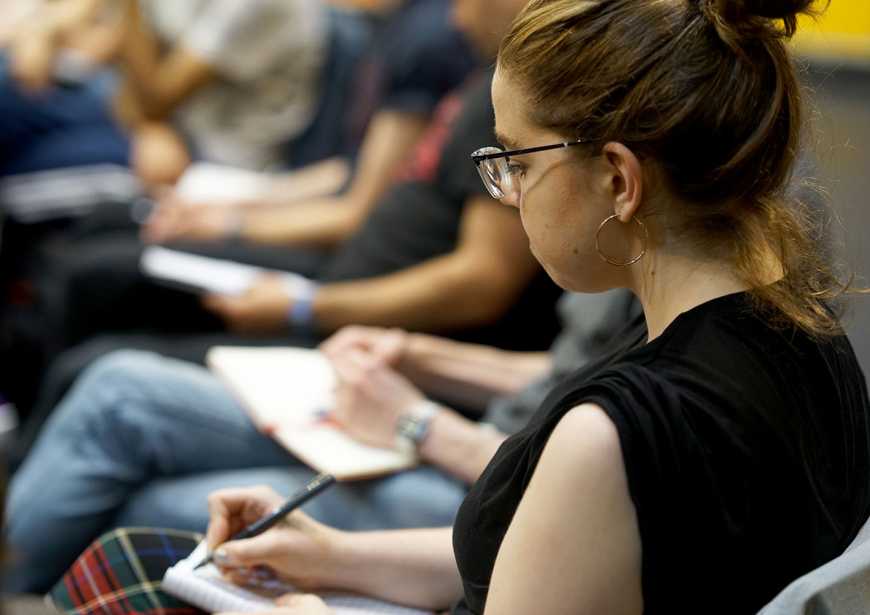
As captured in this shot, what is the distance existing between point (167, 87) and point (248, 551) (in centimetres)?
235

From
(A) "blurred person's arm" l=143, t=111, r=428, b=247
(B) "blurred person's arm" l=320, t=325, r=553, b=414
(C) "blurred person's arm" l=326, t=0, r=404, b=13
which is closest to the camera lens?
(B) "blurred person's arm" l=320, t=325, r=553, b=414

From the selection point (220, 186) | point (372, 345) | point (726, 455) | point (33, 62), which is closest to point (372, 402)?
point (372, 345)

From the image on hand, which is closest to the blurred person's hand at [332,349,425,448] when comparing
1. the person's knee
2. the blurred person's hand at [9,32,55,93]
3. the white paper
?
the person's knee

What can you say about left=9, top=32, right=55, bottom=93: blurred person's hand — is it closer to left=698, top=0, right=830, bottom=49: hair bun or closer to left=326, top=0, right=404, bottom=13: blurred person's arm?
left=326, top=0, right=404, bottom=13: blurred person's arm

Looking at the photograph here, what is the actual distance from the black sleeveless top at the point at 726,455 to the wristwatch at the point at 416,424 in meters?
0.51

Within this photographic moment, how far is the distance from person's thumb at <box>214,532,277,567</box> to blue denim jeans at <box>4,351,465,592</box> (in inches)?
13.7

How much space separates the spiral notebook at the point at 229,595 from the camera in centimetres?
114

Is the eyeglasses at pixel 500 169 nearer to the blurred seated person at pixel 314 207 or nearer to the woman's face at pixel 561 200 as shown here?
the woman's face at pixel 561 200

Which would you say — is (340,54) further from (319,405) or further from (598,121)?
(598,121)

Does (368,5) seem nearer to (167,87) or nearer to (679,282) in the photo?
(167,87)

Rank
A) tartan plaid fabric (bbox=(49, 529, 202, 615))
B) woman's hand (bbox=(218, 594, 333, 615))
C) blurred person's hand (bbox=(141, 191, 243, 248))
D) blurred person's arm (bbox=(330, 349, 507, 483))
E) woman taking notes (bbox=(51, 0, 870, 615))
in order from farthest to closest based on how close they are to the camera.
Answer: blurred person's hand (bbox=(141, 191, 243, 248))
blurred person's arm (bbox=(330, 349, 507, 483))
tartan plaid fabric (bbox=(49, 529, 202, 615))
woman's hand (bbox=(218, 594, 333, 615))
woman taking notes (bbox=(51, 0, 870, 615))

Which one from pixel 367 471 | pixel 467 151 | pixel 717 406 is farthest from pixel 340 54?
pixel 717 406

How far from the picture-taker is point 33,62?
314 cm

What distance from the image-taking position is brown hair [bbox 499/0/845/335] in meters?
0.88
